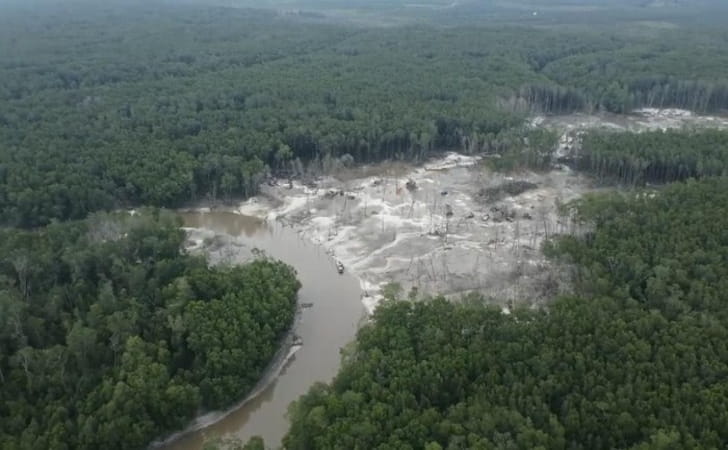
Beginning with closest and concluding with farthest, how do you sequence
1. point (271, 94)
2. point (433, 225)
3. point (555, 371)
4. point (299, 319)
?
point (555, 371)
point (299, 319)
point (433, 225)
point (271, 94)

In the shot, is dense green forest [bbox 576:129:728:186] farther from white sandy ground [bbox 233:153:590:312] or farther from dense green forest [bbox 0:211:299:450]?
dense green forest [bbox 0:211:299:450]

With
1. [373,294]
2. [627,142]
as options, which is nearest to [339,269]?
[373,294]

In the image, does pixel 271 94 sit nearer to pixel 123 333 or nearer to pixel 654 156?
pixel 654 156

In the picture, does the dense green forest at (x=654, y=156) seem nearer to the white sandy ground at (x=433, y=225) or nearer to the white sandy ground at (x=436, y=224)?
the white sandy ground at (x=436, y=224)

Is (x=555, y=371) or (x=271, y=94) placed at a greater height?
(x=271, y=94)

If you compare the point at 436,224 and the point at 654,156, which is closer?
the point at 436,224

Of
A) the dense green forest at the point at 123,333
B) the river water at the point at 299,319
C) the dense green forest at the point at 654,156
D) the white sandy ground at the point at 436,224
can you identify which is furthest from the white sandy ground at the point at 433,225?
the dense green forest at the point at 123,333

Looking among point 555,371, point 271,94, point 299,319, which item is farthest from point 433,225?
point 271,94

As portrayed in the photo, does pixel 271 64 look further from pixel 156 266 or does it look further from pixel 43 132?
pixel 156 266

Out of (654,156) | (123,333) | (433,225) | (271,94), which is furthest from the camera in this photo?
(271,94)
